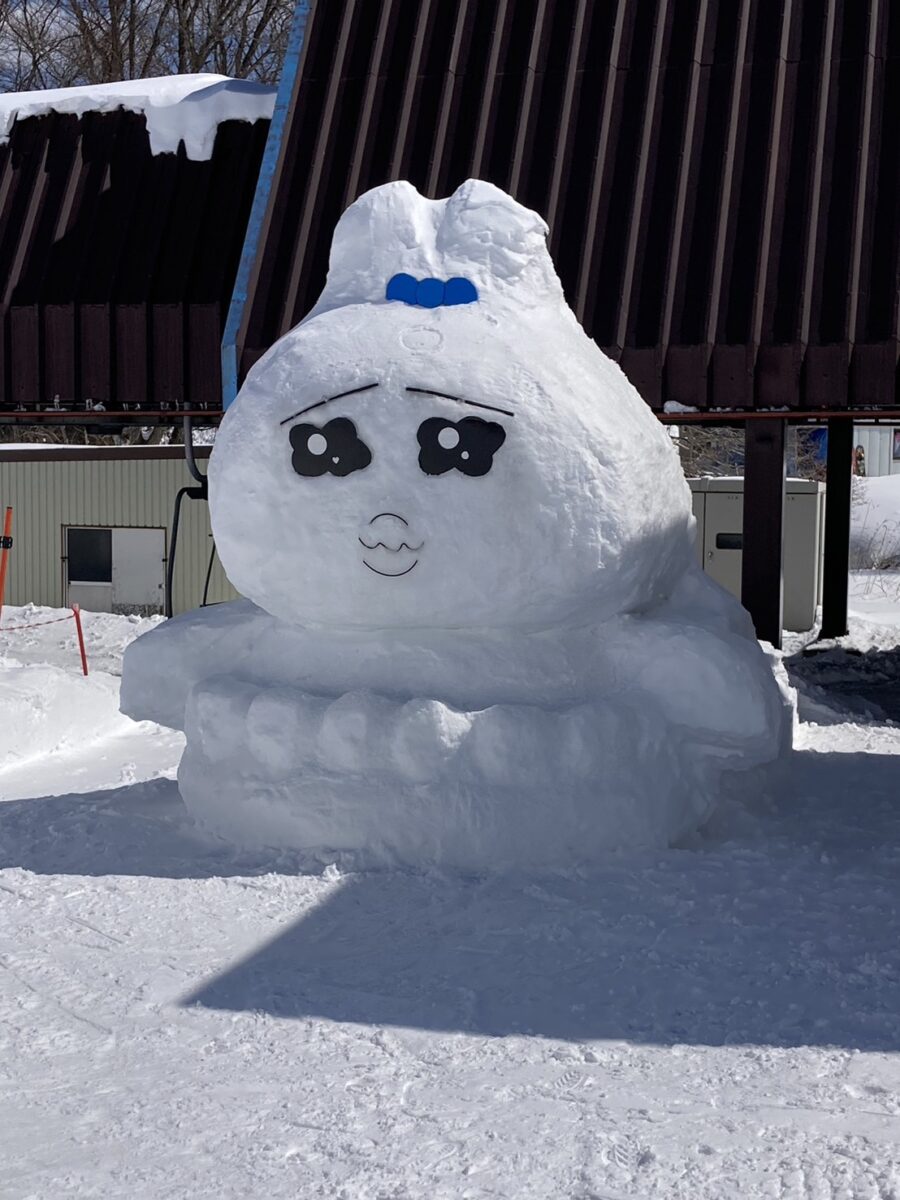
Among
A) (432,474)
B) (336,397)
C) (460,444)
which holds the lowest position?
(432,474)

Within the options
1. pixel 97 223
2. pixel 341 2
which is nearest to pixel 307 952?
pixel 97 223

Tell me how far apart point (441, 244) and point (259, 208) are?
3.47 metres

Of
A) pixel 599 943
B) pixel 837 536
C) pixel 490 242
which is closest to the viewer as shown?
pixel 599 943

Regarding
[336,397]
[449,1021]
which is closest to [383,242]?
[336,397]

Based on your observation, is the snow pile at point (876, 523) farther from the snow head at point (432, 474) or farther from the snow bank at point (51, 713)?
the snow head at point (432, 474)

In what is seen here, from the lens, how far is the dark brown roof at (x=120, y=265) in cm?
845

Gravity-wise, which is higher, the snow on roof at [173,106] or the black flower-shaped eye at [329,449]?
the snow on roof at [173,106]

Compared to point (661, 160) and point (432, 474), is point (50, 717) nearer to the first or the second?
point (432, 474)

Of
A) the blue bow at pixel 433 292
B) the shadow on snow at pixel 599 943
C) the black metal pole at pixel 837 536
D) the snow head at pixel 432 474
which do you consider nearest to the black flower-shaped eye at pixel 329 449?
the snow head at pixel 432 474

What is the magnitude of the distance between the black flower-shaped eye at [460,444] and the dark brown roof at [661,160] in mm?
3125

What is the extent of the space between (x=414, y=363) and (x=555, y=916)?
1977 millimetres

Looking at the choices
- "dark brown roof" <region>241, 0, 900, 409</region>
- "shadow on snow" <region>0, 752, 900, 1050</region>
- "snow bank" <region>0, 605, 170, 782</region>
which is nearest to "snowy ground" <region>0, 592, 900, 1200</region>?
"shadow on snow" <region>0, 752, 900, 1050</region>

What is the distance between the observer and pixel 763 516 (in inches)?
313

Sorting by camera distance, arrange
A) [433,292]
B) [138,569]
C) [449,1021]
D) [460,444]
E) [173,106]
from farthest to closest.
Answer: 1. [138,569]
2. [173,106]
3. [433,292]
4. [460,444]
5. [449,1021]
